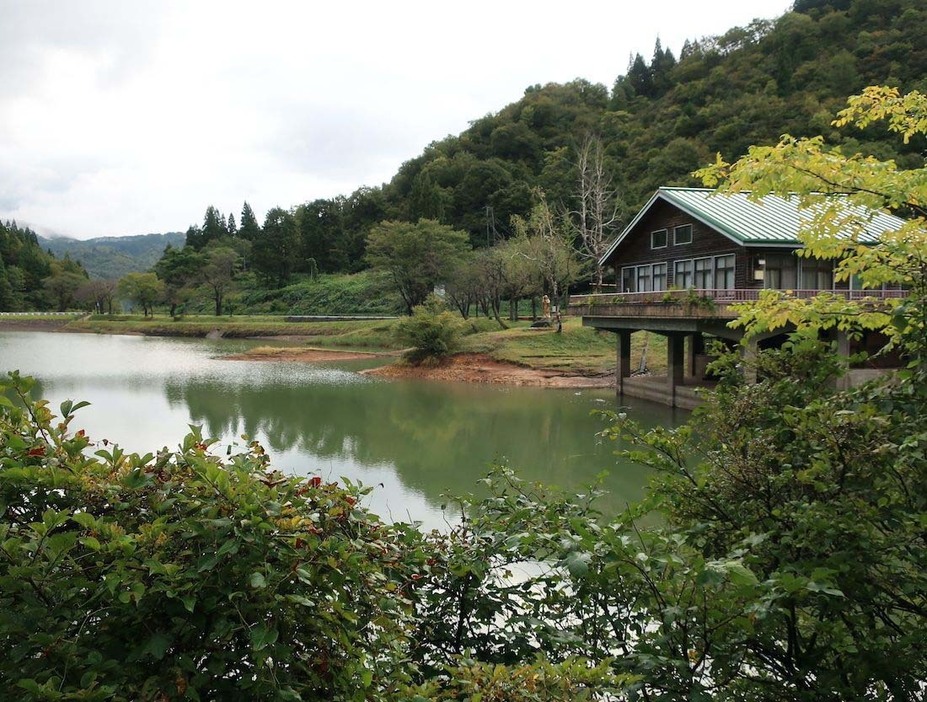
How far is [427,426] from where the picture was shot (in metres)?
16.9

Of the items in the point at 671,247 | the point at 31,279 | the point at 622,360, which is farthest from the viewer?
the point at 31,279

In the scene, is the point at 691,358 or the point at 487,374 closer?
the point at 691,358

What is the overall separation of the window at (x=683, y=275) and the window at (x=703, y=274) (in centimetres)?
25

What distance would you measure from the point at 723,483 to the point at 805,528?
1.58ft

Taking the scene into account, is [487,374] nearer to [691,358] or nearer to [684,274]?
[691,358]

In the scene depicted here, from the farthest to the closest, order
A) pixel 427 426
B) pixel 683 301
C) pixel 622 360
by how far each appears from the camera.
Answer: pixel 622 360, pixel 683 301, pixel 427 426

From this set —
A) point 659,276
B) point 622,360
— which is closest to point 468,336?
point 622,360

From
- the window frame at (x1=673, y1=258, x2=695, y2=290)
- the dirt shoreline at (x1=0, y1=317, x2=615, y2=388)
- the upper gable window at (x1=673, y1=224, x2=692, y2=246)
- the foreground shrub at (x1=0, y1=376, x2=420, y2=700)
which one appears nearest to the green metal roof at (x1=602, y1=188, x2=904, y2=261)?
the upper gable window at (x1=673, y1=224, x2=692, y2=246)

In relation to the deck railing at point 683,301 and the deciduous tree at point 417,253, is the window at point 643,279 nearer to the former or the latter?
the deck railing at point 683,301

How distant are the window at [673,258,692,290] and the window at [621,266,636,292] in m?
2.74

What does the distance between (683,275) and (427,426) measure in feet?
31.0

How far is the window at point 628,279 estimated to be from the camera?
2340cm

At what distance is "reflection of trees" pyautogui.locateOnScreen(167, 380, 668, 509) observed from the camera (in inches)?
464

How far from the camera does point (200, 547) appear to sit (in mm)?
1761
